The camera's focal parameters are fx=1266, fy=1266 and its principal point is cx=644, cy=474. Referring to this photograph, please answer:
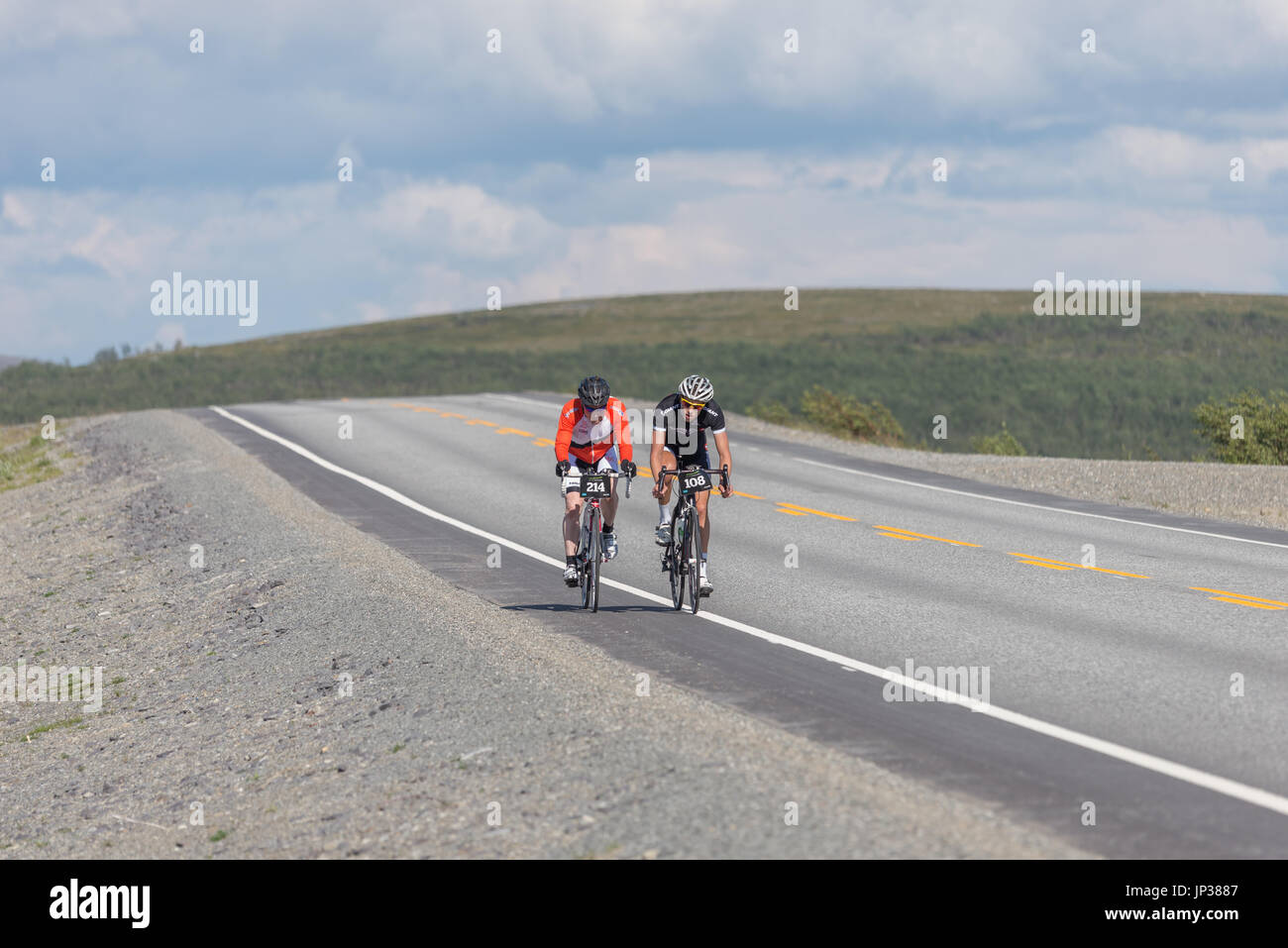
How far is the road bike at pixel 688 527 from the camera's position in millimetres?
11047

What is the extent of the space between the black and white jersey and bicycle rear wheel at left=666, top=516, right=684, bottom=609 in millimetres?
661

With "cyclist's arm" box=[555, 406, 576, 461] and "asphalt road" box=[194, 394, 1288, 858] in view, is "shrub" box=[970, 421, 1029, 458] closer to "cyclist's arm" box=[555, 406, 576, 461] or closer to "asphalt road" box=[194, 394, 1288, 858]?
"asphalt road" box=[194, 394, 1288, 858]

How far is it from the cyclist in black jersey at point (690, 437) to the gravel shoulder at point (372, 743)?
1.71 meters

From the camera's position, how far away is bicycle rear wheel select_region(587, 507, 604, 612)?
11047 mm

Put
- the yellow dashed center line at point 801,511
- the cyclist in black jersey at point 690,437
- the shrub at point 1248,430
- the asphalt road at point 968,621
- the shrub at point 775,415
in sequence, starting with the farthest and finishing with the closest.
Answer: the shrub at point 775,415 → the shrub at point 1248,430 → the yellow dashed center line at point 801,511 → the cyclist in black jersey at point 690,437 → the asphalt road at point 968,621

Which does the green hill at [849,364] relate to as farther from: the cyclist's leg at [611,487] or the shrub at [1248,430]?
the cyclist's leg at [611,487]

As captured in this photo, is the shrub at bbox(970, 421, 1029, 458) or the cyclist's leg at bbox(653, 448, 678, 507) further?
the shrub at bbox(970, 421, 1029, 458)

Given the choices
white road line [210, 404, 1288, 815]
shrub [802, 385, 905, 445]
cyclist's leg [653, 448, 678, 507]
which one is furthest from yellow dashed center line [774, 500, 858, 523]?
shrub [802, 385, 905, 445]

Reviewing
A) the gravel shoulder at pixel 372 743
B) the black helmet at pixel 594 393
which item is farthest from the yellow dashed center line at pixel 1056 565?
the gravel shoulder at pixel 372 743

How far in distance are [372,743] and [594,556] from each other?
137 inches

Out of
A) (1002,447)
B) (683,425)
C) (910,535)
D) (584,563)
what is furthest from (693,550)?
(1002,447)

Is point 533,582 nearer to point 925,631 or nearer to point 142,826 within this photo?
point 925,631

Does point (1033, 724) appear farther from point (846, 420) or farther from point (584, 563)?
point (846, 420)
